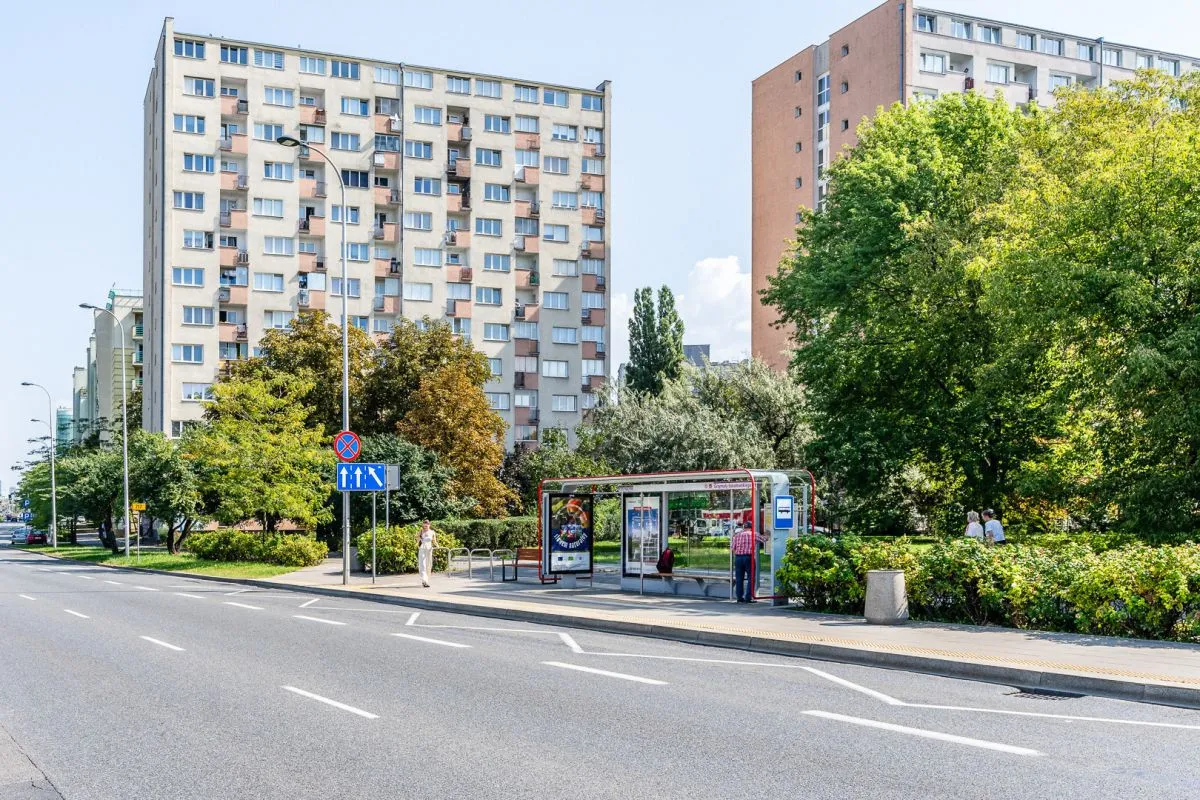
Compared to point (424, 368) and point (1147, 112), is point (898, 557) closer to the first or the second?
point (1147, 112)

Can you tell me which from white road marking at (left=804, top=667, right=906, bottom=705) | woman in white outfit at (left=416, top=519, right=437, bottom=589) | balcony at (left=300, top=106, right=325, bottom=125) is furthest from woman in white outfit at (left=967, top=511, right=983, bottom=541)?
balcony at (left=300, top=106, right=325, bottom=125)

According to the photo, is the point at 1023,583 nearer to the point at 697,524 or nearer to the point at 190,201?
the point at 697,524

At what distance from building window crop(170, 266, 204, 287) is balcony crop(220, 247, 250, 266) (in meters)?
1.64

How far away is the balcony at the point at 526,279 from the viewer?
80.8m

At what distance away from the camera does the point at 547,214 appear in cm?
8156

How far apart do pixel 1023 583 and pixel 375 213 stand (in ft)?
219

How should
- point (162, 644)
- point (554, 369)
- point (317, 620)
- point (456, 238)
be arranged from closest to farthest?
point (162, 644)
point (317, 620)
point (456, 238)
point (554, 369)

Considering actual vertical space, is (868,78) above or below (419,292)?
above

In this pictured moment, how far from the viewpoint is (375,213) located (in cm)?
7706

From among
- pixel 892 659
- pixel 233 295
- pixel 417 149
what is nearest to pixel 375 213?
pixel 417 149

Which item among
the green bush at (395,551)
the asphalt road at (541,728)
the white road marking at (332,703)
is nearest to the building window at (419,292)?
the green bush at (395,551)

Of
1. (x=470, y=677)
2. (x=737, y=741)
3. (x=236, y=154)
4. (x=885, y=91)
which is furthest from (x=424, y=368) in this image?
(x=737, y=741)

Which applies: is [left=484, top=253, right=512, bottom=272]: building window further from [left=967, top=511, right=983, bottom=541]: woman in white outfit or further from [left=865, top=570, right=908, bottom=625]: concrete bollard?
[left=865, top=570, right=908, bottom=625]: concrete bollard

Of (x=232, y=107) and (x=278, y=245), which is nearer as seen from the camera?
(x=232, y=107)
